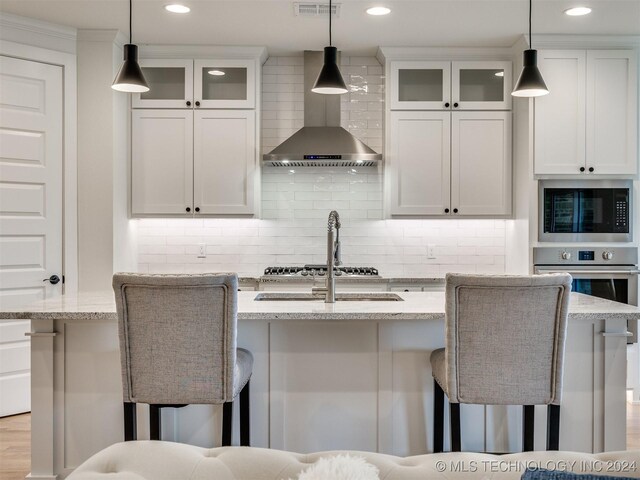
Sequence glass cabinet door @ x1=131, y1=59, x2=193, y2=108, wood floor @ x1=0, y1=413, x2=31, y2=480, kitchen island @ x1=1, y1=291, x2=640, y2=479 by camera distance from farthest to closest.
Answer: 1. glass cabinet door @ x1=131, y1=59, x2=193, y2=108
2. wood floor @ x1=0, y1=413, x2=31, y2=480
3. kitchen island @ x1=1, y1=291, x2=640, y2=479

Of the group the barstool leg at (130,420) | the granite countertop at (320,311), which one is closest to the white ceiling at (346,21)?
the granite countertop at (320,311)

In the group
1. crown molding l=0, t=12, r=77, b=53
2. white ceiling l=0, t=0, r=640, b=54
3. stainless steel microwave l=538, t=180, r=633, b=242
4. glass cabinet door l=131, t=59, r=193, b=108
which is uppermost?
white ceiling l=0, t=0, r=640, b=54

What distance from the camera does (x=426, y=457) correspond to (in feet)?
4.15

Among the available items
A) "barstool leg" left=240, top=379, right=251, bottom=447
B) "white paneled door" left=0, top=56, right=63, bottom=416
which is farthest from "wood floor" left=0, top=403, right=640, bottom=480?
"barstool leg" left=240, top=379, right=251, bottom=447

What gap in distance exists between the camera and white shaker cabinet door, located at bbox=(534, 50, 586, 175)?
12.9ft

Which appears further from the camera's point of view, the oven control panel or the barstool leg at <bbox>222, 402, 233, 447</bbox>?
the oven control panel

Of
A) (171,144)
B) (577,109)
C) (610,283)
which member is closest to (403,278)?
(610,283)

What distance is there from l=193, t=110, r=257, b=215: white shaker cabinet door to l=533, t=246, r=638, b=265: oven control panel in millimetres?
2275

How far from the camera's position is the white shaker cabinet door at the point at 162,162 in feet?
13.7

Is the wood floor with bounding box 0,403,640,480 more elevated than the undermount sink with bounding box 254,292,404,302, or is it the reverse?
the undermount sink with bounding box 254,292,404,302

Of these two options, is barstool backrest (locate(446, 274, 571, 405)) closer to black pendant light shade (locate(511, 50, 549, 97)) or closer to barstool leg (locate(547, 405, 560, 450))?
barstool leg (locate(547, 405, 560, 450))

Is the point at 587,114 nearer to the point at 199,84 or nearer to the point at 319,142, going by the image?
the point at 319,142

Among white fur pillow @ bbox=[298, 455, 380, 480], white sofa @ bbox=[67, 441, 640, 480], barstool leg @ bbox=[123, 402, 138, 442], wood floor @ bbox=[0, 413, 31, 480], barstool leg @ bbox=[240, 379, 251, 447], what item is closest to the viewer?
white fur pillow @ bbox=[298, 455, 380, 480]

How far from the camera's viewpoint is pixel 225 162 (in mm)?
→ 4199
